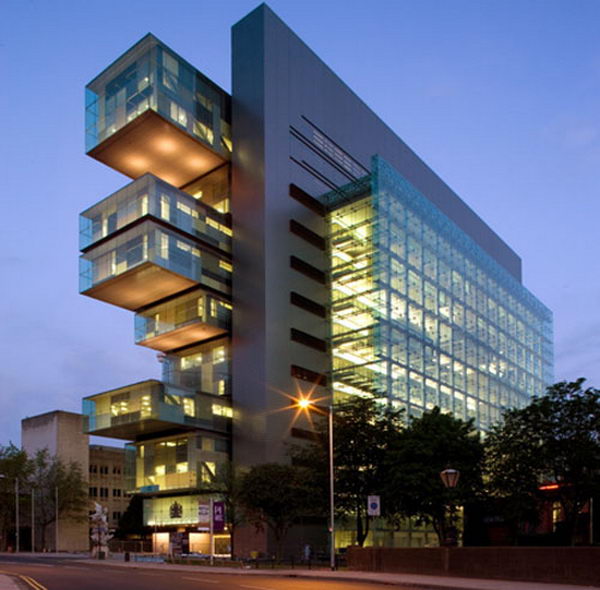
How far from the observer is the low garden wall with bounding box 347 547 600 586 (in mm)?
28719

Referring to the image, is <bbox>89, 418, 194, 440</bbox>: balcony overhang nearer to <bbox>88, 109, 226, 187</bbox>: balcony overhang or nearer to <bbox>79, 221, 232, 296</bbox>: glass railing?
<bbox>79, 221, 232, 296</bbox>: glass railing

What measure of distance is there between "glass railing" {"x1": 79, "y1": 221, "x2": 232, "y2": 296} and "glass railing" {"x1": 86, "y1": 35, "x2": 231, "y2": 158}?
9.81 meters

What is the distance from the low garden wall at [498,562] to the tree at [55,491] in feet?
225

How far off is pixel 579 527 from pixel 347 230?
34.3 m

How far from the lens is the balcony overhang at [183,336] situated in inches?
2782

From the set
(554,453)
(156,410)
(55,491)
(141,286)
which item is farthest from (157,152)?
(55,491)

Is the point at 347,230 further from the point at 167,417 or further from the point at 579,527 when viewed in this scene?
the point at 579,527

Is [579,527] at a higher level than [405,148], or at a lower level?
lower

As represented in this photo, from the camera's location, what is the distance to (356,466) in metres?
52.8

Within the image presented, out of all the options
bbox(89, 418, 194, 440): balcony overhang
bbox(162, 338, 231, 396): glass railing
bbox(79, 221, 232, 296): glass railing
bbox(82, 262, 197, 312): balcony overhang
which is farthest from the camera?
bbox(162, 338, 231, 396): glass railing

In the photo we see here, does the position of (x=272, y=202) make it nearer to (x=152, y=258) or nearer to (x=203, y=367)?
(x=152, y=258)

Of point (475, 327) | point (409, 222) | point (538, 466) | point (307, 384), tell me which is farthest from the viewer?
point (475, 327)

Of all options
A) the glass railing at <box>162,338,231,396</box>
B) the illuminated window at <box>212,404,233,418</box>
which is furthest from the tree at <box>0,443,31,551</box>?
the illuminated window at <box>212,404,233,418</box>

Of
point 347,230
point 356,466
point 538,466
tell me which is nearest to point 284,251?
point 347,230
